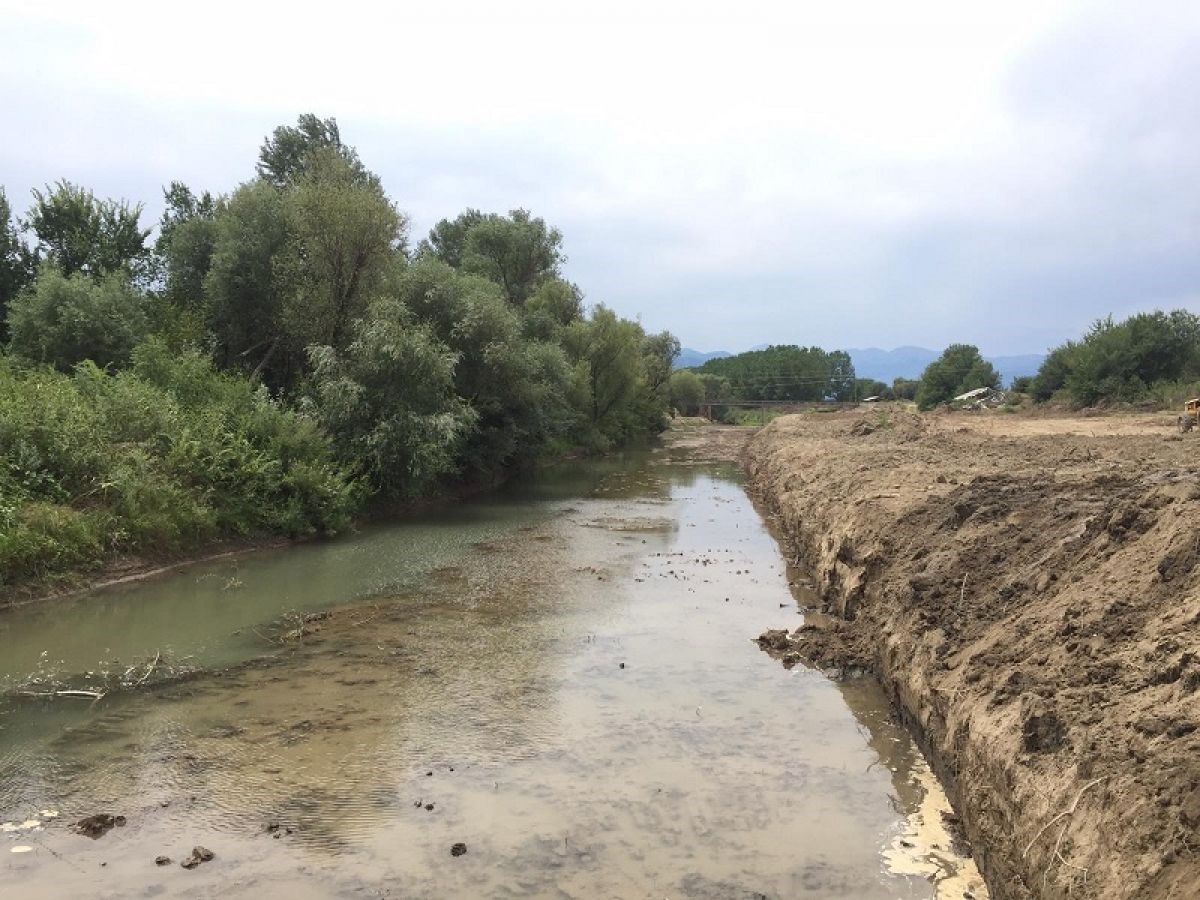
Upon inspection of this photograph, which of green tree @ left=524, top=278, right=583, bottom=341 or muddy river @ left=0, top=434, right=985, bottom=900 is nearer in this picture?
muddy river @ left=0, top=434, right=985, bottom=900

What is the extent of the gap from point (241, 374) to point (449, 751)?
1939cm

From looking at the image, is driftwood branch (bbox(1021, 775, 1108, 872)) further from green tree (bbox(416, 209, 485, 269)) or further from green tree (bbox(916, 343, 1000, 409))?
green tree (bbox(916, 343, 1000, 409))

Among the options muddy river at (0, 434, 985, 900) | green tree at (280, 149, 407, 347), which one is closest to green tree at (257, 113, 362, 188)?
green tree at (280, 149, 407, 347)

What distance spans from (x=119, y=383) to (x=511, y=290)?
102ft

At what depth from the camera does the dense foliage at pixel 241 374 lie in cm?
1642

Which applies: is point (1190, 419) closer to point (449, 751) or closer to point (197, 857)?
point (449, 751)

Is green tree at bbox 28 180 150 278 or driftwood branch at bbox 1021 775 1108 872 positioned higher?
green tree at bbox 28 180 150 278

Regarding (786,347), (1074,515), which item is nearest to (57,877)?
(1074,515)

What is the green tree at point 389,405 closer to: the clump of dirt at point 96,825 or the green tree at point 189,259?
the green tree at point 189,259

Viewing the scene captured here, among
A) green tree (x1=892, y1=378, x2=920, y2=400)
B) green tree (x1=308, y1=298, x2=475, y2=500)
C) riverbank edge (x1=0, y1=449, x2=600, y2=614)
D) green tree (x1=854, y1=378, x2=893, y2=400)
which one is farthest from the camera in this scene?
green tree (x1=854, y1=378, x2=893, y2=400)

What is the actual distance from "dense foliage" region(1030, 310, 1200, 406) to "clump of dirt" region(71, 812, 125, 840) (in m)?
43.9

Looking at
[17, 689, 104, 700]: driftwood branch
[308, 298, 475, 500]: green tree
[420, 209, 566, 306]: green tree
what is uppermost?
[420, 209, 566, 306]: green tree

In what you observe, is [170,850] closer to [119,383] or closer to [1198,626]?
[1198,626]

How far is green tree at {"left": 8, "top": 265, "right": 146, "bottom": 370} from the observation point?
959 inches
